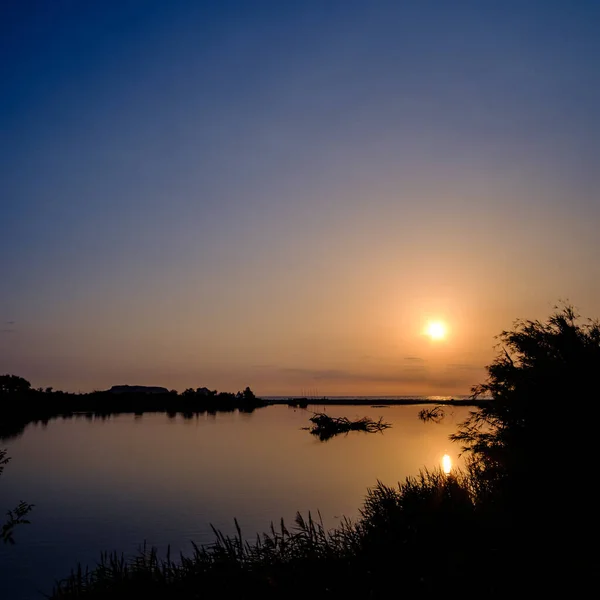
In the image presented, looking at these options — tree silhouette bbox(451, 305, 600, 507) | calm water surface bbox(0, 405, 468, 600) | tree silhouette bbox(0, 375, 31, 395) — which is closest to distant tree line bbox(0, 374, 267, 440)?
tree silhouette bbox(0, 375, 31, 395)

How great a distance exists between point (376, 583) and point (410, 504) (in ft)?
28.8

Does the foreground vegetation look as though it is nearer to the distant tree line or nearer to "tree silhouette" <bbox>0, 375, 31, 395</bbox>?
the distant tree line

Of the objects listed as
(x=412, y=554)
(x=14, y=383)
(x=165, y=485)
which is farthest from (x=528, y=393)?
(x=14, y=383)

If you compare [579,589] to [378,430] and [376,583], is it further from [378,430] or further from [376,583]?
[378,430]

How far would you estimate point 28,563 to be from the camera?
72.6 feet

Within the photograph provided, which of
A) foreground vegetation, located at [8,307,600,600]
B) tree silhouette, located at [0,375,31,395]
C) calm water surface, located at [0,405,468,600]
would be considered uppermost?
tree silhouette, located at [0,375,31,395]

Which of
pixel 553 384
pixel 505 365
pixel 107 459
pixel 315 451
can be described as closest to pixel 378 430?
pixel 315 451

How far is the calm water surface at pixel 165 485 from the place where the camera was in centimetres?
2473

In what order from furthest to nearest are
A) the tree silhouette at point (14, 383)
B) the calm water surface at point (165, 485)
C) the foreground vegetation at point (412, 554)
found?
the tree silhouette at point (14, 383), the calm water surface at point (165, 485), the foreground vegetation at point (412, 554)

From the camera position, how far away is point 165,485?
39.5 metres

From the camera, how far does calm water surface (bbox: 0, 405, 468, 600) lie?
81.1 feet

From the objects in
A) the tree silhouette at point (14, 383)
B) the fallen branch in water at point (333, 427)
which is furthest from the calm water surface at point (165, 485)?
the tree silhouette at point (14, 383)

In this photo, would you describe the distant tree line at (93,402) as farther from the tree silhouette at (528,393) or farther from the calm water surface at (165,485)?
the tree silhouette at (528,393)

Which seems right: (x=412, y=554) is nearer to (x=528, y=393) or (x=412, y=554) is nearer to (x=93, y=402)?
(x=528, y=393)
